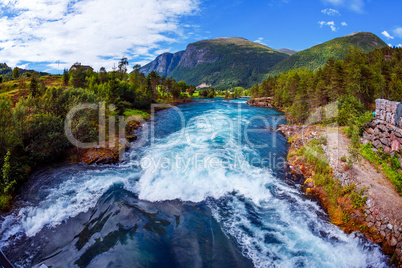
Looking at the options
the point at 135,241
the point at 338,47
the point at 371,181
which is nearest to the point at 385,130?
the point at 371,181

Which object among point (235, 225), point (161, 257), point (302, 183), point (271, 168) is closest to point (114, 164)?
point (161, 257)

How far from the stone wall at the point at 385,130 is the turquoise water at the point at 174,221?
26.2 feet

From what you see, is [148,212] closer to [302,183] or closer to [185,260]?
[185,260]

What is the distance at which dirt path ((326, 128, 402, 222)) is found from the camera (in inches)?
399

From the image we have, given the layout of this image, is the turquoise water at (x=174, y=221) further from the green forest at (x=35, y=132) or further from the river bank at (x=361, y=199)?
the green forest at (x=35, y=132)

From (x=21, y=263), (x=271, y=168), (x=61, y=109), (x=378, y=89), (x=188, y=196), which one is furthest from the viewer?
(x=378, y=89)

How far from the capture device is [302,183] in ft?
51.6

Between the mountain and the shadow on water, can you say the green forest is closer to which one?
the shadow on water

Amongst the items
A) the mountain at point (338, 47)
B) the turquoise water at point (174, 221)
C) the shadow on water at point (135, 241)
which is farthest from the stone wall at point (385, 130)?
the mountain at point (338, 47)

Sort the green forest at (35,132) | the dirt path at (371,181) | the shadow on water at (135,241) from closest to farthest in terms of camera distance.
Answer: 1. the shadow on water at (135,241)
2. the dirt path at (371,181)
3. the green forest at (35,132)

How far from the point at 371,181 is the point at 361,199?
235 centimetres

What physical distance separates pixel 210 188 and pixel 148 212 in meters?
5.16

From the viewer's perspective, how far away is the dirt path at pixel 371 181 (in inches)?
399

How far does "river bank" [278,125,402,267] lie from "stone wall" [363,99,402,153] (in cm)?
214
